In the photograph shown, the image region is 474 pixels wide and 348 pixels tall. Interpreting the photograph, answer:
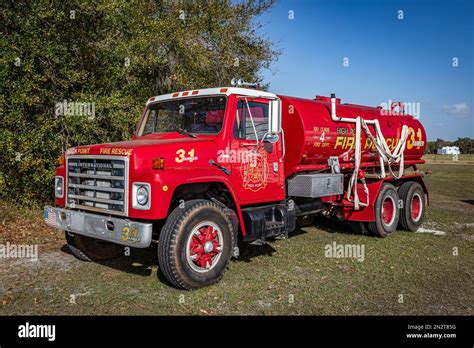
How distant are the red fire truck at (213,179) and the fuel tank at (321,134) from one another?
2 cm

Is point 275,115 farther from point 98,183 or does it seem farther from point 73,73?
point 73,73

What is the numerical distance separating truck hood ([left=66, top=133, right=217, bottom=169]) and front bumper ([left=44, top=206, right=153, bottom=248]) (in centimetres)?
72

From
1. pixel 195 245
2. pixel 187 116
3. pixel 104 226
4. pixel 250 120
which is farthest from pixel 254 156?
pixel 104 226

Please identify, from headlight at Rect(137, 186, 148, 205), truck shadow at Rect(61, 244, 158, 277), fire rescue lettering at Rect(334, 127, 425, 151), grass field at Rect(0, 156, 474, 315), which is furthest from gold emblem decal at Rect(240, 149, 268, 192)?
fire rescue lettering at Rect(334, 127, 425, 151)

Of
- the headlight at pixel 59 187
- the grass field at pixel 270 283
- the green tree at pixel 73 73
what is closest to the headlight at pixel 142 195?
the grass field at pixel 270 283

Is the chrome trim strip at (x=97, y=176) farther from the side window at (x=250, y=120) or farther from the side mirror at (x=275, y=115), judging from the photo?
the side mirror at (x=275, y=115)

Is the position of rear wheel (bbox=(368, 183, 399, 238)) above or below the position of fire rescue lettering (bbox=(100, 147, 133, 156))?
below

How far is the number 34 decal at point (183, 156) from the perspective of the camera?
5.23 meters

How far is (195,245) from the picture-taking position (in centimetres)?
528

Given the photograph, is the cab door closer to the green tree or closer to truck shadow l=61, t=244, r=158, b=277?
truck shadow l=61, t=244, r=158, b=277

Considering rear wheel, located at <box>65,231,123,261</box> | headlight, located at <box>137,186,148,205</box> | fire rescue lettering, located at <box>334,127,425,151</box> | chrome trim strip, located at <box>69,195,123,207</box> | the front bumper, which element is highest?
fire rescue lettering, located at <box>334,127,425,151</box>

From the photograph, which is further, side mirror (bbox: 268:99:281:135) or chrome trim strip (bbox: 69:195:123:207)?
side mirror (bbox: 268:99:281:135)

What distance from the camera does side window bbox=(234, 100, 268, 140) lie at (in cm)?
604
